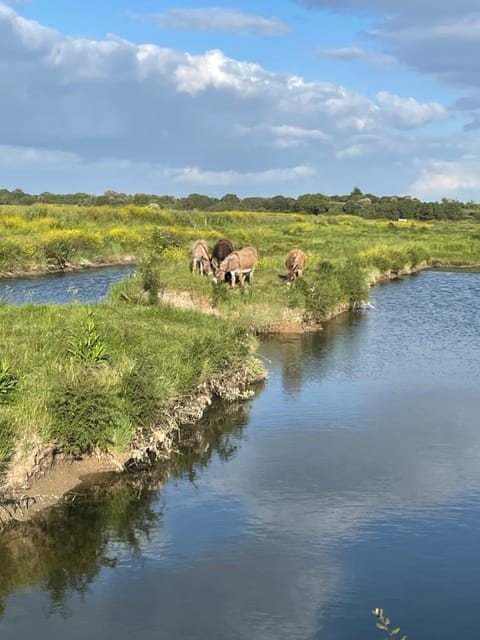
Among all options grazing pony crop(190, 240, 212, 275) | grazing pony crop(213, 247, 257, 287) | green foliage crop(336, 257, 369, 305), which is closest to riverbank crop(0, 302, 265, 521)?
grazing pony crop(213, 247, 257, 287)

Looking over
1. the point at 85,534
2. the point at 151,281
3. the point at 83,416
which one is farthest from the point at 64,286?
the point at 85,534

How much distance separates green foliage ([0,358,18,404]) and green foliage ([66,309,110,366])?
1.71 meters

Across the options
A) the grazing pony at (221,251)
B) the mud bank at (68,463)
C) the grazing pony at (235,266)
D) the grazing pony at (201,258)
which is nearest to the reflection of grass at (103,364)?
the mud bank at (68,463)

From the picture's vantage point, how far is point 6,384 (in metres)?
13.0

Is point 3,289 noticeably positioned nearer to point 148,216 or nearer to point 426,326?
point 426,326

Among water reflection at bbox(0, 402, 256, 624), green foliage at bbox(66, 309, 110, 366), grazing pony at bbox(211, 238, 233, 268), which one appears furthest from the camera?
grazing pony at bbox(211, 238, 233, 268)

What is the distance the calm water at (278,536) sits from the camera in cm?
950

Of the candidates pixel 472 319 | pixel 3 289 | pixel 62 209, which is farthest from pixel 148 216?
pixel 472 319

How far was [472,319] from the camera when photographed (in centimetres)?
3241

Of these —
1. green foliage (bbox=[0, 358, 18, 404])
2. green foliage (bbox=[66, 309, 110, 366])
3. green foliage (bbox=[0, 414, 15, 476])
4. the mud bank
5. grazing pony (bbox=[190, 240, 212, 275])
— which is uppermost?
grazing pony (bbox=[190, 240, 212, 275])

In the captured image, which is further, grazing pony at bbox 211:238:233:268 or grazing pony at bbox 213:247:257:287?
grazing pony at bbox 211:238:233:268

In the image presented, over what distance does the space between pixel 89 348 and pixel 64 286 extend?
24.8 m

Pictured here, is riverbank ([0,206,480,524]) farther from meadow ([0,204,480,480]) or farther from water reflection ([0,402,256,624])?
water reflection ([0,402,256,624])

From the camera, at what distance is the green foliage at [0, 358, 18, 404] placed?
1268 cm
